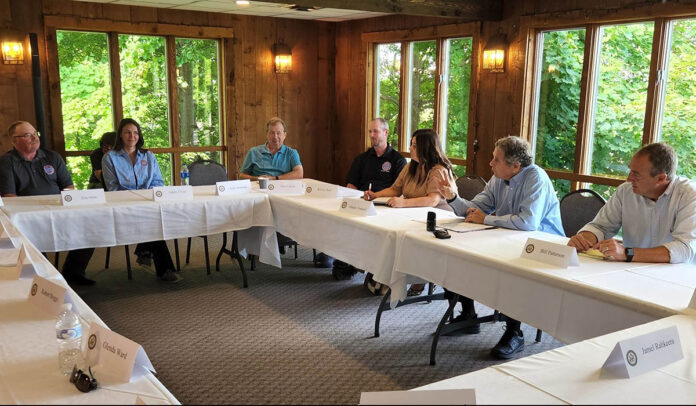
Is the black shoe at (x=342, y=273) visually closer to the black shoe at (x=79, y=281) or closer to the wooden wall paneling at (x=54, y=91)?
the black shoe at (x=79, y=281)

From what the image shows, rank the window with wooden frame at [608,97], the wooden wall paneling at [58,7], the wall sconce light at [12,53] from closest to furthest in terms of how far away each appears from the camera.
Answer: the window with wooden frame at [608,97]
the wall sconce light at [12,53]
the wooden wall paneling at [58,7]

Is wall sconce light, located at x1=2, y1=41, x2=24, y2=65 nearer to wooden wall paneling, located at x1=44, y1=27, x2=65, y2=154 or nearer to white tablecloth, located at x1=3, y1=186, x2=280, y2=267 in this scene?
wooden wall paneling, located at x1=44, y1=27, x2=65, y2=154

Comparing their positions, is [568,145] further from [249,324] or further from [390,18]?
[249,324]

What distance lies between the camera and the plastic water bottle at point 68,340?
56.4 inches

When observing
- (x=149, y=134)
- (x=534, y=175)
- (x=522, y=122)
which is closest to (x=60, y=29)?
(x=149, y=134)

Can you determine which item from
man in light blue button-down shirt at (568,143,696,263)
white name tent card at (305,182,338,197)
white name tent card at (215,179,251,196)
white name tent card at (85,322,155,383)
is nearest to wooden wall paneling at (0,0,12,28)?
white name tent card at (215,179,251,196)

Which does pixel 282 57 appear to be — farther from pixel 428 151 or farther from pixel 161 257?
pixel 428 151

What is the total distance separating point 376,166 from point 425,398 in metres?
3.42

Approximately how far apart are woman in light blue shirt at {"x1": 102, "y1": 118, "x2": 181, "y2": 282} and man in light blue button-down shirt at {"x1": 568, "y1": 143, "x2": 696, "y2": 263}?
9.50 feet

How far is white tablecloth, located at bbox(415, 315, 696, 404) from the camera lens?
4.24 feet

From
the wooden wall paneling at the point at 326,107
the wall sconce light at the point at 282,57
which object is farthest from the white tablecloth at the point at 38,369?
the wooden wall paneling at the point at 326,107

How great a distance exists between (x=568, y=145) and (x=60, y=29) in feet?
15.4

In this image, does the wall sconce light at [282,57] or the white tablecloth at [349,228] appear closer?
the white tablecloth at [349,228]

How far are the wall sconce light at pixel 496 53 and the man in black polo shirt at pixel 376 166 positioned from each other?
1324 millimetres
